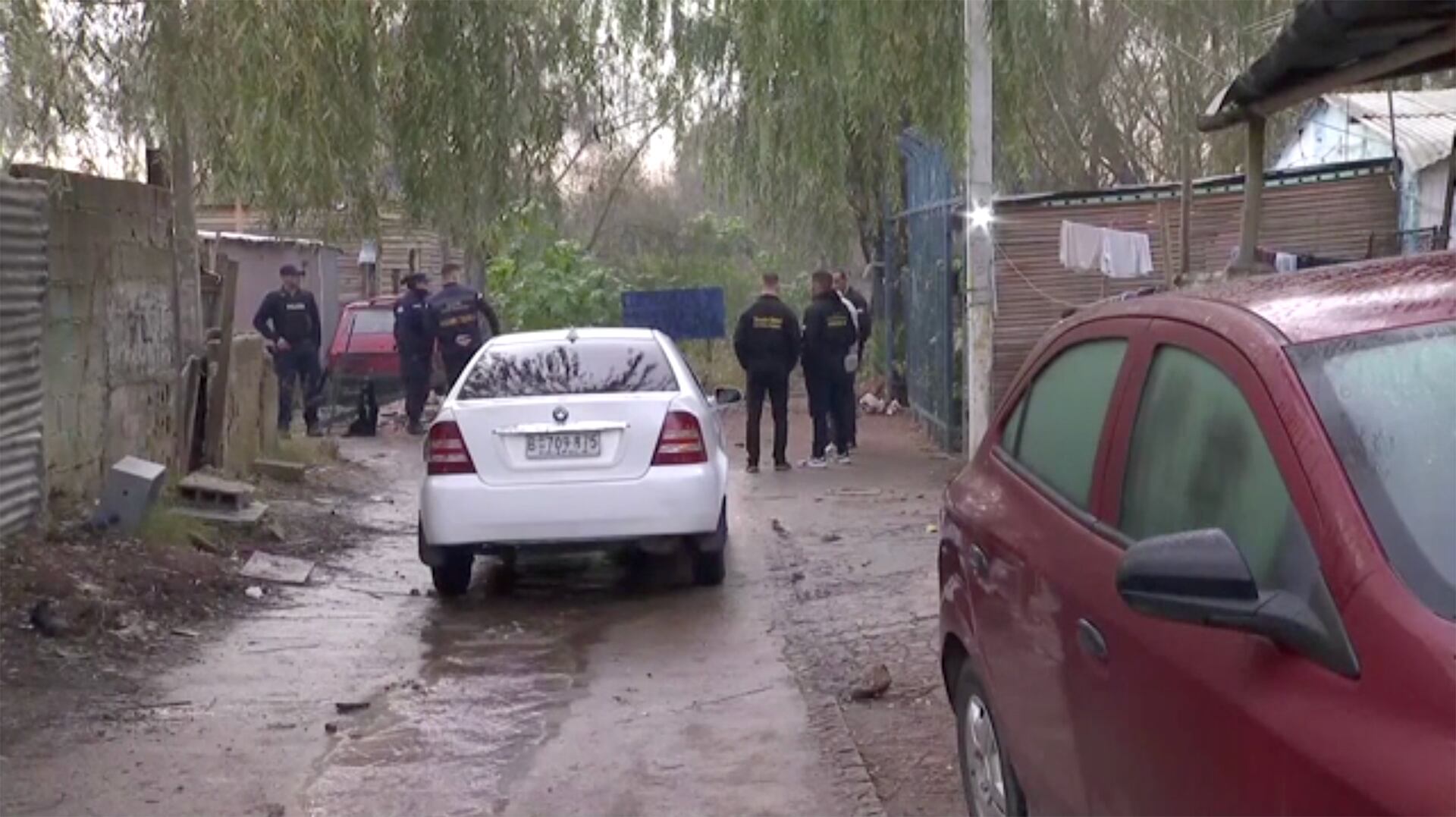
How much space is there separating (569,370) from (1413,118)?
8.65 m

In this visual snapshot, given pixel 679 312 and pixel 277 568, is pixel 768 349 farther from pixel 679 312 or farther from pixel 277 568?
pixel 679 312

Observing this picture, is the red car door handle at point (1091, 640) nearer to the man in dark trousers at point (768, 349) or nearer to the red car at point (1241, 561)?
the red car at point (1241, 561)

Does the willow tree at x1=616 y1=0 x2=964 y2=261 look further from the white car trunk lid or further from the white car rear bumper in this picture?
the white car rear bumper

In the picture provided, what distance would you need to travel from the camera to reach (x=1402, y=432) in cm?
345

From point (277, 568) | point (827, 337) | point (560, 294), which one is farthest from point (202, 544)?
point (560, 294)

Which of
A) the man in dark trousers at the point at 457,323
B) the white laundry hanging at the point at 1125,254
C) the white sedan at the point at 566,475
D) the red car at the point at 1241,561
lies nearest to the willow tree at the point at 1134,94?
the white laundry hanging at the point at 1125,254

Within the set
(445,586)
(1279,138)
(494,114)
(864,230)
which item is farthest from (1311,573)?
(1279,138)

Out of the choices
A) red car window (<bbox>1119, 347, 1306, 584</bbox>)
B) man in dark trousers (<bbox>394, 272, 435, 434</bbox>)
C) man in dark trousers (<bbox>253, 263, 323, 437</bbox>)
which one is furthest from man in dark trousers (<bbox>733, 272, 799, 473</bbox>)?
red car window (<bbox>1119, 347, 1306, 584</bbox>)

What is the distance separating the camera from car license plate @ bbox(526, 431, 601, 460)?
390 inches

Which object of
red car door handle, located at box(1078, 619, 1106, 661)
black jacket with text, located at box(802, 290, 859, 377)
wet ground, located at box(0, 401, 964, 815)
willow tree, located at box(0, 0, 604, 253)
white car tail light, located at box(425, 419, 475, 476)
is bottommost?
wet ground, located at box(0, 401, 964, 815)

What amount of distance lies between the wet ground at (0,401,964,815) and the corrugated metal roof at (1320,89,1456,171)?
5.21 metres

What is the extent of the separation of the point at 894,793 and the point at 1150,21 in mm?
18544

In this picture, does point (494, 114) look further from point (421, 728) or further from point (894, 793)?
point (894, 793)

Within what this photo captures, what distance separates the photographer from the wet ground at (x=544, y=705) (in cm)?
651
